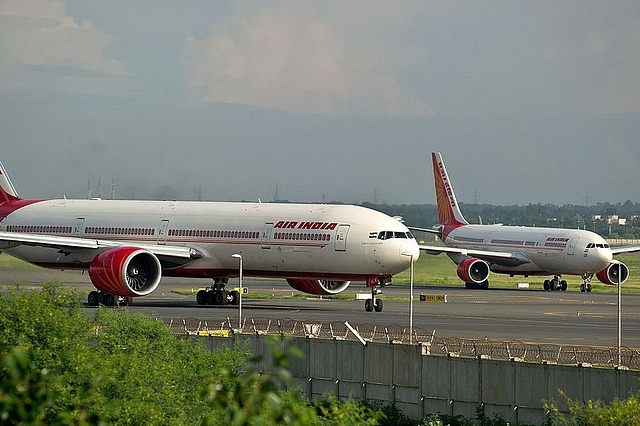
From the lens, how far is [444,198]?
11988 cm

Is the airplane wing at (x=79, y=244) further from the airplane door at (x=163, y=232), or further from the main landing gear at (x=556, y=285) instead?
the main landing gear at (x=556, y=285)

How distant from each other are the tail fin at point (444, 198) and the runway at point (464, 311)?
876 inches

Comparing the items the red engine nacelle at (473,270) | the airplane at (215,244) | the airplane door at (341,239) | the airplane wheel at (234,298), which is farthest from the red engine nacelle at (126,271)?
the red engine nacelle at (473,270)

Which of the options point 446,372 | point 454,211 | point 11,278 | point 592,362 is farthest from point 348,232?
point 454,211

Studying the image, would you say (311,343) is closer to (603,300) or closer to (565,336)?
(565,336)

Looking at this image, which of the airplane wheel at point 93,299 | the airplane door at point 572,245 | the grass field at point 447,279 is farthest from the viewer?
the grass field at point 447,279

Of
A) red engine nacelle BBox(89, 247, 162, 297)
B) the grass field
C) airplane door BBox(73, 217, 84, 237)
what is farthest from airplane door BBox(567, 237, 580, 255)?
red engine nacelle BBox(89, 247, 162, 297)

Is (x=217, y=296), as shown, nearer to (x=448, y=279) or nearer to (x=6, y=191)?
(x=6, y=191)

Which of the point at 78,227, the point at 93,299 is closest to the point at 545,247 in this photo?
the point at 78,227

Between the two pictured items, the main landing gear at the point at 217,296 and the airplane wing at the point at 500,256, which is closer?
the main landing gear at the point at 217,296

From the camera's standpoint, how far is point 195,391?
41500 mm

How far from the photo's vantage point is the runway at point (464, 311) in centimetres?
5544

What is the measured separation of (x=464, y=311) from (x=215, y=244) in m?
14.2

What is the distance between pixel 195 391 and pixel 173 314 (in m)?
22.0
